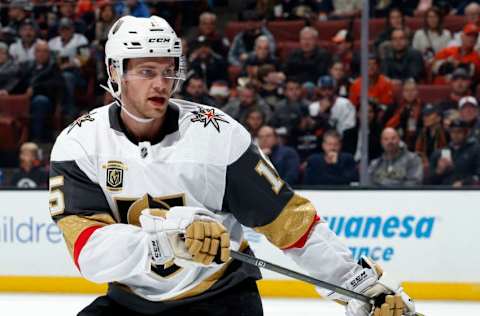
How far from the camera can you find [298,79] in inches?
275

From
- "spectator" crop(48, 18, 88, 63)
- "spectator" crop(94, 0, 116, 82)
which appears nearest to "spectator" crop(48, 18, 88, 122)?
"spectator" crop(48, 18, 88, 63)

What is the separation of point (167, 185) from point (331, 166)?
3.55 meters

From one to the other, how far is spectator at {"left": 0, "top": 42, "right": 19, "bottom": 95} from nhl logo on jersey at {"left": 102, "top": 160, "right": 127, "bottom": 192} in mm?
4607

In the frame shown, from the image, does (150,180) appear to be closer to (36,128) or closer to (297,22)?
(36,128)

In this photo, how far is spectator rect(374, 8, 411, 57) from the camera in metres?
6.85

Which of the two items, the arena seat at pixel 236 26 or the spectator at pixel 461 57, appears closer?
the spectator at pixel 461 57

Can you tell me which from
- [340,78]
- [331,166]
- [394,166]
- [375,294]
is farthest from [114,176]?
[340,78]

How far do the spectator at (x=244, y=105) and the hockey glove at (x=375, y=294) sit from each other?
3.81 metres

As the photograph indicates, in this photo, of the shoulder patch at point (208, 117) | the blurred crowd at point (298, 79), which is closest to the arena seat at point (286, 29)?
the blurred crowd at point (298, 79)

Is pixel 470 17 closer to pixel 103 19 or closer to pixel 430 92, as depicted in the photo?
pixel 430 92

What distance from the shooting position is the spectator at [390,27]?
6854 mm

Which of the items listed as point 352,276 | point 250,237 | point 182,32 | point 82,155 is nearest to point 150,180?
point 82,155

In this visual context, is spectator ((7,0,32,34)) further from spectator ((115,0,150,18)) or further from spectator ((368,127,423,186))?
spectator ((368,127,423,186))

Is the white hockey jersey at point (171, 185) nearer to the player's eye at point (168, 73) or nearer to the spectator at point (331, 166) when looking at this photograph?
the player's eye at point (168, 73)
